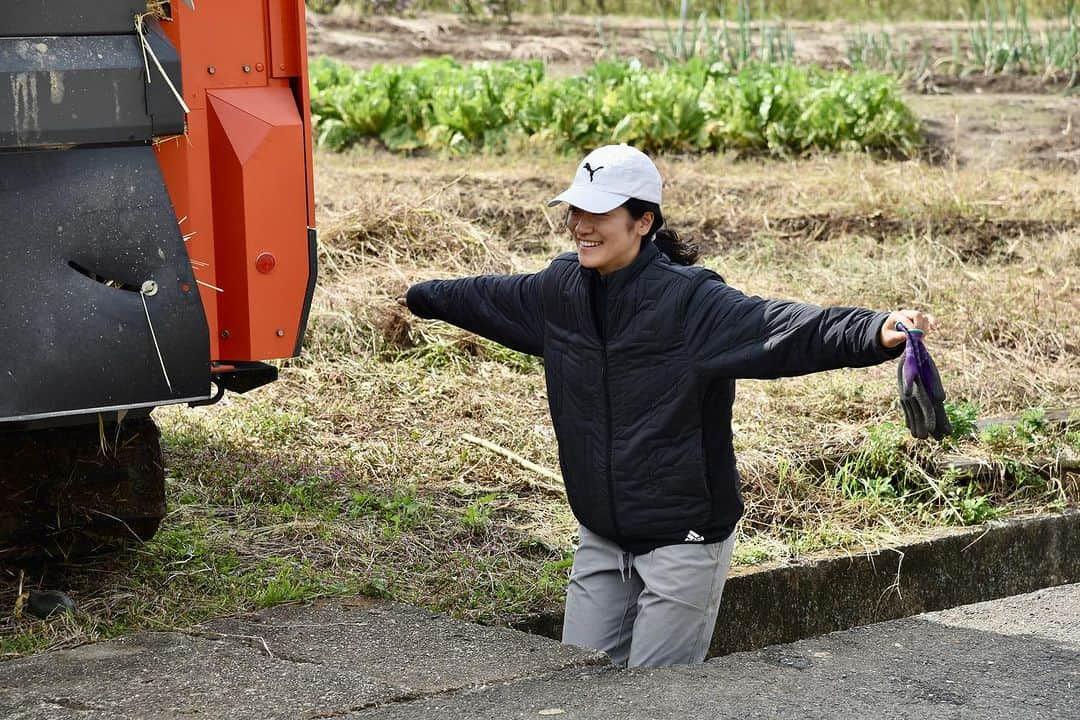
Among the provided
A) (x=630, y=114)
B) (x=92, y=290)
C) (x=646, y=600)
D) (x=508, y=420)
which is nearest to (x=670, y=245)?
(x=646, y=600)

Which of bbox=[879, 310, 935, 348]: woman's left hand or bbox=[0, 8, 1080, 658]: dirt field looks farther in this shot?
bbox=[0, 8, 1080, 658]: dirt field

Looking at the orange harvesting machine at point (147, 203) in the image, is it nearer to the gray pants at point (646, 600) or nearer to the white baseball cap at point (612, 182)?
the white baseball cap at point (612, 182)

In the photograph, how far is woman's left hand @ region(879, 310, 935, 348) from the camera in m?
3.51

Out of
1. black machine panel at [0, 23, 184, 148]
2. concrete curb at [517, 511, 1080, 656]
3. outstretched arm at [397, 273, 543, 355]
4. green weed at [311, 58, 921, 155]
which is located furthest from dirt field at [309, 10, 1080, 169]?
black machine panel at [0, 23, 184, 148]

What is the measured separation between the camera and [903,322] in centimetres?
353

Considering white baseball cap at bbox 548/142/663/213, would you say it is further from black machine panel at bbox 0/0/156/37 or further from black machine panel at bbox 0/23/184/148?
black machine panel at bbox 0/0/156/37

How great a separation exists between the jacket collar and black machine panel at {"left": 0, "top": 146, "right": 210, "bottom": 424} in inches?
42.5

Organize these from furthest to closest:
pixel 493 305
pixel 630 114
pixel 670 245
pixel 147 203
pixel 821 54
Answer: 1. pixel 821 54
2. pixel 630 114
3. pixel 493 305
4. pixel 670 245
5. pixel 147 203

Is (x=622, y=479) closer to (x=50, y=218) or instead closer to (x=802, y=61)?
(x=50, y=218)

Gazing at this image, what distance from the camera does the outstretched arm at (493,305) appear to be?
4289 millimetres

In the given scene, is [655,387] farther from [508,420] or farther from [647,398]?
[508,420]

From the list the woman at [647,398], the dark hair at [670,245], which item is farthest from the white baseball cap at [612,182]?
the dark hair at [670,245]

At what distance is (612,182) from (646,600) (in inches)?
44.8

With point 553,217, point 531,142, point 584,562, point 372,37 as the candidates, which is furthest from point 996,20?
point 584,562
